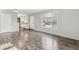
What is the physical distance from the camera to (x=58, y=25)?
2176mm

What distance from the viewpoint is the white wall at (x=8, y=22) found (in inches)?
82.7

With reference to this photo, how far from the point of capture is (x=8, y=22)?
2.16m

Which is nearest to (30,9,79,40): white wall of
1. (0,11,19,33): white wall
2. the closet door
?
(0,11,19,33): white wall

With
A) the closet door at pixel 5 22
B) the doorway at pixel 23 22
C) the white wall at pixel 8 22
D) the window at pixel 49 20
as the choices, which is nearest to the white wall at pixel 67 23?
the window at pixel 49 20

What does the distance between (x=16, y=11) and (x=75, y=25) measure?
1.42 m

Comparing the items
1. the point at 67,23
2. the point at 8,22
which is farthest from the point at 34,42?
the point at 67,23

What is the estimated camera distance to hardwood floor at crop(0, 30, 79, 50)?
6.88ft

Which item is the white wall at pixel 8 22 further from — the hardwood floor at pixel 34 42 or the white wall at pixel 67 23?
the white wall at pixel 67 23

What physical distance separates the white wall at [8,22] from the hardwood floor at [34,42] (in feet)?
0.40

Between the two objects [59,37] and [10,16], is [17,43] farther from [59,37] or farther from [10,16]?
[59,37]

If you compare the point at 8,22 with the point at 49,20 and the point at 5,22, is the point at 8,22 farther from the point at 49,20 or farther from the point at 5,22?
the point at 49,20
